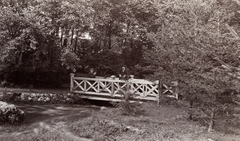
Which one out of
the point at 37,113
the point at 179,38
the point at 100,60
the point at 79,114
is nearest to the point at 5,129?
the point at 37,113

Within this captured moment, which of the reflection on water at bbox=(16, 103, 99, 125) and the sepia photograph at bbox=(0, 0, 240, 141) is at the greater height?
the sepia photograph at bbox=(0, 0, 240, 141)

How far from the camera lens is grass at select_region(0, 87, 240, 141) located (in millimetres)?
7895

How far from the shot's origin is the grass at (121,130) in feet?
25.9

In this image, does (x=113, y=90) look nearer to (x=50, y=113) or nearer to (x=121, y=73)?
(x=121, y=73)

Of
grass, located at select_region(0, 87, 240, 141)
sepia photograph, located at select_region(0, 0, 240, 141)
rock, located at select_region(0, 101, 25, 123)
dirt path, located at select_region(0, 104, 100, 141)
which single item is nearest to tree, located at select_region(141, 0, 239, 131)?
sepia photograph, located at select_region(0, 0, 240, 141)

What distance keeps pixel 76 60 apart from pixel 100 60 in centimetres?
242

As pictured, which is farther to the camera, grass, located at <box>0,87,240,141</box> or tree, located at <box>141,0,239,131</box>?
grass, located at <box>0,87,240,141</box>

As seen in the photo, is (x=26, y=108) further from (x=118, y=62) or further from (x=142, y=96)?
(x=118, y=62)

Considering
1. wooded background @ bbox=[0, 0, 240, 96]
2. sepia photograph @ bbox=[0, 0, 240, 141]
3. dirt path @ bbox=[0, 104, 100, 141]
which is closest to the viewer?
sepia photograph @ bbox=[0, 0, 240, 141]

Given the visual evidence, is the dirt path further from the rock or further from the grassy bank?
the rock

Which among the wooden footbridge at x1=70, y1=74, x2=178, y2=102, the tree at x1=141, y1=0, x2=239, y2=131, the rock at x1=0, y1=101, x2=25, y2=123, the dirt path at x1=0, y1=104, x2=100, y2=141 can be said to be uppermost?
the tree at x1=141, y1=0, x2=239, y2=131

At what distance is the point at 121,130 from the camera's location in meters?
8.84

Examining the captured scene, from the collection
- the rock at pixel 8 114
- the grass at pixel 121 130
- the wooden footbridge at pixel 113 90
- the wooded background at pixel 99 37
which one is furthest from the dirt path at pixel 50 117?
the wooded background at pixel 99 37

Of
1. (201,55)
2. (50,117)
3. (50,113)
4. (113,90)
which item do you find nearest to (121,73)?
(113,90)
